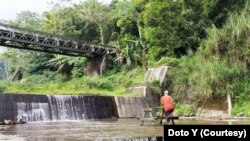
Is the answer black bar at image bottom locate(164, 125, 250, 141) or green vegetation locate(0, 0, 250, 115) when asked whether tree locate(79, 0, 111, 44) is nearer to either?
green vegetation locate(0, 0, 250, 115)

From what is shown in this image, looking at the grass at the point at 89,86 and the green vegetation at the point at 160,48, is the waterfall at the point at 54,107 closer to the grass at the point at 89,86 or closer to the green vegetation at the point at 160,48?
the grass at the point at 89,86

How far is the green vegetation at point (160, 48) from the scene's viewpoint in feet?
77.7

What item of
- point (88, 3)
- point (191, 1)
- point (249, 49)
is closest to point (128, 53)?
point (191, 1)

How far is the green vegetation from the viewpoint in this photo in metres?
23.7

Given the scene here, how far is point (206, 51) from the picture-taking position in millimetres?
25078

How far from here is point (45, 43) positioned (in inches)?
1364

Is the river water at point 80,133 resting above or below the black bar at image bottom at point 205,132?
below

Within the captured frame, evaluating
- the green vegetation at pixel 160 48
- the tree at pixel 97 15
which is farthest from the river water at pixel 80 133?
the tree at pixel 97 15

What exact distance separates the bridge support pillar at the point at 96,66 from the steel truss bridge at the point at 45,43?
24.7 inches

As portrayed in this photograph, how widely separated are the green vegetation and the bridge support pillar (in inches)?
→ 25.1

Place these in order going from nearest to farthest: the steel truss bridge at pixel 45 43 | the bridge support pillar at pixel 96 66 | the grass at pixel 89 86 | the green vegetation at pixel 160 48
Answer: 1. the green vegetation at pixel 160 48
2. the grass at pixel 89 86
3. the steel truss bridge at pixel 45 43
4. the bridge support pillar at pixel 96 66

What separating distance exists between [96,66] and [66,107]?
58.8 feet

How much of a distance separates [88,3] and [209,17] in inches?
784

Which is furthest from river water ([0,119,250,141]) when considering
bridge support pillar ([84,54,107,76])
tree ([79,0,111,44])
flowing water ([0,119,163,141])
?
tree ([79,0,111,44])
